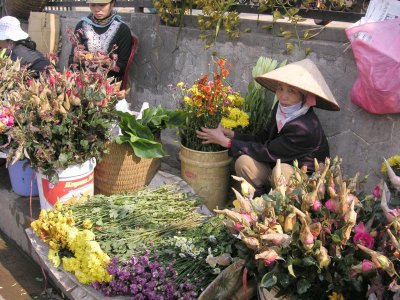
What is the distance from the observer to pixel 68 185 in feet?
9.56

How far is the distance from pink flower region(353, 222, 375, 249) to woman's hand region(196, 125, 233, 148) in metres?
1.61

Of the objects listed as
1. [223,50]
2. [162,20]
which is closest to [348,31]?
[223,50]

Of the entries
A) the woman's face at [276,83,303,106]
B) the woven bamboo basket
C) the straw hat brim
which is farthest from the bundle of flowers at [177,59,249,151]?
the woven bamboo basket

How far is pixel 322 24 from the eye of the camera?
3.56 metres

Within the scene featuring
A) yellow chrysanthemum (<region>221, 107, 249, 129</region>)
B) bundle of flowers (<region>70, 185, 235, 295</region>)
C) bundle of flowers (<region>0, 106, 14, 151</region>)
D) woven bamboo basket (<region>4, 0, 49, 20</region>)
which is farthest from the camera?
woven bamboo basket (<region>4, 0, 49, 20</region>)

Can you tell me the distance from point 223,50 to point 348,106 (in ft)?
4.40

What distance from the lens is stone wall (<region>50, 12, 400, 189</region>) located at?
3.12m

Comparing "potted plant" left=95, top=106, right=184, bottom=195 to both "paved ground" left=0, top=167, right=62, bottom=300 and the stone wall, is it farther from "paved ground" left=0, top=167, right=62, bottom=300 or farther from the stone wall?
the stone wall

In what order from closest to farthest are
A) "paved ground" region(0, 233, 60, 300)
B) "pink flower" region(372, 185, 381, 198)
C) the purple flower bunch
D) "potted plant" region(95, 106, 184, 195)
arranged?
"pink flower" region(372, 185, 381, 198) < the purple flower bunch < "paved ground" region(0, 233, 60, 300) < "potted plant" region(95, 106, 184, 195)

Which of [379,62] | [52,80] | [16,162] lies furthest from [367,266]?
[16,162]

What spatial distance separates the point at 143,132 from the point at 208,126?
1.71ft

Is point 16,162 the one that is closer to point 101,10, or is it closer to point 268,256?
point 101,10

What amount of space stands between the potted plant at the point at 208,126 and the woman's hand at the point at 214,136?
65mm

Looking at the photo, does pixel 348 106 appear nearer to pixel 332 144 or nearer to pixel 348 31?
pixel 332 144
